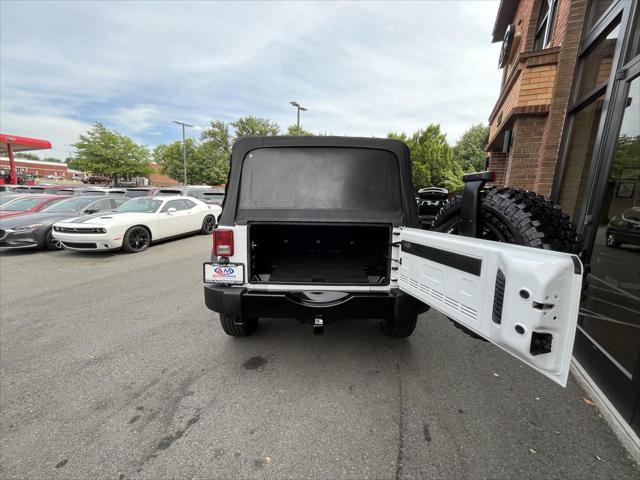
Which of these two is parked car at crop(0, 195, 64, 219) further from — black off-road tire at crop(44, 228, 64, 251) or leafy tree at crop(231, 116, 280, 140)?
leafy tree at crop(231, 116, 280, 140)

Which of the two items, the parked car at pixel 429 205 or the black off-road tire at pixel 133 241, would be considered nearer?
the parked car at pixel 429 205

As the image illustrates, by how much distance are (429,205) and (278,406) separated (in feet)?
11.7

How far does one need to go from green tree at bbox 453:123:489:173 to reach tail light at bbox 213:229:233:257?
43.4 metres

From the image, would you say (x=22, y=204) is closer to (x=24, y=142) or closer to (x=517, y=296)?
(x=517, y=296)

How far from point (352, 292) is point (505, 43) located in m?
9.07

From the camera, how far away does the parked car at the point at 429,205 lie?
13.7ft

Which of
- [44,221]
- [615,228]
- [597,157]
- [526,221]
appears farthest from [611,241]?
[44,221]

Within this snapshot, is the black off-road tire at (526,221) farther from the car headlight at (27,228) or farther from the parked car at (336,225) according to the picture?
the car headlight at (27,228)

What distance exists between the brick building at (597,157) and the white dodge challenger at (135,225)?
857cm

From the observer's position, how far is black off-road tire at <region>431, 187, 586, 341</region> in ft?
6.02

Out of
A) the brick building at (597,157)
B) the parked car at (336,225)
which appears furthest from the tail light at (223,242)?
the brick building at (597,157)

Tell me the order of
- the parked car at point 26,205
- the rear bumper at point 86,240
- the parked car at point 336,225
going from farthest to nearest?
the parked car at point 26,205 < the rear bumper at point 86,240 < the parked car at point 336,225

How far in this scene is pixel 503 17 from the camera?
8.71 meters

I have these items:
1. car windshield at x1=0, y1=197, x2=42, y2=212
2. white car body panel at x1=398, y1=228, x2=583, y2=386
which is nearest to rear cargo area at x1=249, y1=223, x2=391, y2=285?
white car body panel at x1=398, y1=228, x2=583, y2=386
